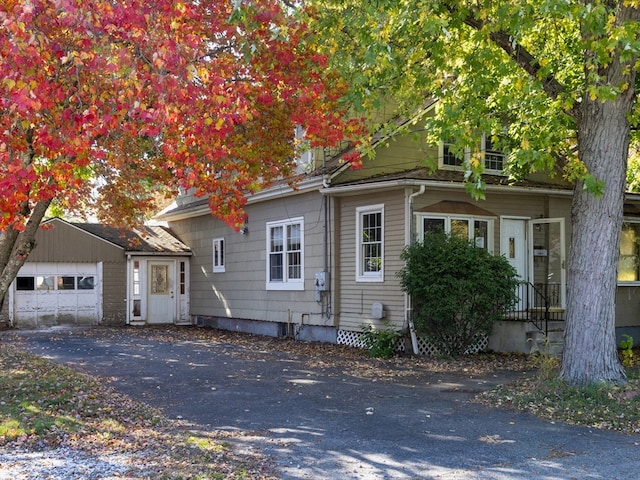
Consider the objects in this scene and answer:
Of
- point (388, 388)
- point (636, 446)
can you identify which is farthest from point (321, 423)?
point (636, 446)

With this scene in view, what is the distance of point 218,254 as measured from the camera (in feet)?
72.7

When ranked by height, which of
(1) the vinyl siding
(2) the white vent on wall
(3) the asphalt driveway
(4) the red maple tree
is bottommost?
(3) the asphalt driveway

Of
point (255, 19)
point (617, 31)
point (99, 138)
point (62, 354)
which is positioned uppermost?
point (255, 19)

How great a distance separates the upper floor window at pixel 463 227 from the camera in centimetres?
1485

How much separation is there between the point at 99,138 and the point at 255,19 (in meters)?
3.07

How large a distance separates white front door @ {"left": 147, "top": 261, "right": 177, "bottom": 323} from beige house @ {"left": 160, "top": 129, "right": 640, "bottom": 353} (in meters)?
5.42

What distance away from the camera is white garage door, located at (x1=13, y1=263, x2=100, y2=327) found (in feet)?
70.0

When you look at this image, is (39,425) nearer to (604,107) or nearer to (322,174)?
(604,107)

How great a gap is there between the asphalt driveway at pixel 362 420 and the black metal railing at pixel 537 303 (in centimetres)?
348

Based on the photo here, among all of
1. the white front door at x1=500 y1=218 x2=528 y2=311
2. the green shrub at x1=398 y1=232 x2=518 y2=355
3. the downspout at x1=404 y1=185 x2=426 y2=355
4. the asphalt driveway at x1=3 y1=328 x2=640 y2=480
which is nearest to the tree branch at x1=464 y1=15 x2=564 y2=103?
the green shrub at x1=398 y1=232 x2=518 y2=355

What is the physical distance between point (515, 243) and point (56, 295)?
1430 centimetres

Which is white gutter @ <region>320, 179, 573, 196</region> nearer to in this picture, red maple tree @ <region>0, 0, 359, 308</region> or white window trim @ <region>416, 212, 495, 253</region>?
white window trim @ <region>416, 212, 495, 253</region>

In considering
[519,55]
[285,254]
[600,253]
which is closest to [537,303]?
[285,254]

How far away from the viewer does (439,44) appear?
9.78 meters
